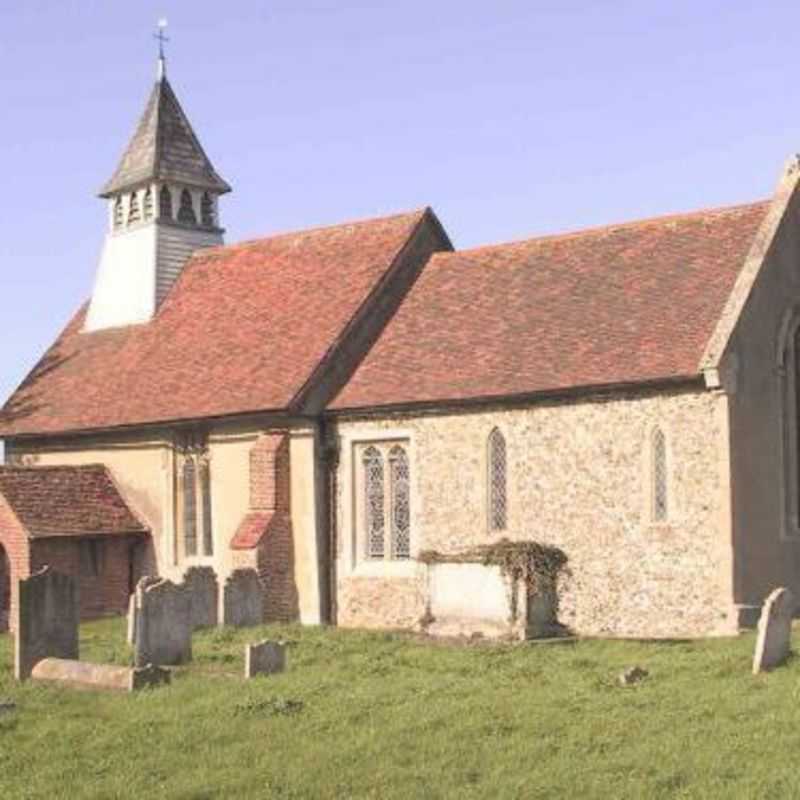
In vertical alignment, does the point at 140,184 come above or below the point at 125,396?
above

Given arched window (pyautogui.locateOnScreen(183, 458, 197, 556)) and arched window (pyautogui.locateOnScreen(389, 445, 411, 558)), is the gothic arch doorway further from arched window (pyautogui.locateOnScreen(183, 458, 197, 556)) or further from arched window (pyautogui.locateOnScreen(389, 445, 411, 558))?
arched window (pyautogui.locateOnScreen(389, 445, 411, 558))

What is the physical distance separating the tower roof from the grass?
65.3 feet

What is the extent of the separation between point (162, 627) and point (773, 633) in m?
8.65

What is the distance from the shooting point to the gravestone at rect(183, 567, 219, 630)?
28.5 meters

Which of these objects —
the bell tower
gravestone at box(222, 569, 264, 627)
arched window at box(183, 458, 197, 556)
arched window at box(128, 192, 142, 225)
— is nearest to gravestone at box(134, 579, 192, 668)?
gravestone at box(222, 569, 264, 627)

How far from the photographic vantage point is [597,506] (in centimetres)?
2623

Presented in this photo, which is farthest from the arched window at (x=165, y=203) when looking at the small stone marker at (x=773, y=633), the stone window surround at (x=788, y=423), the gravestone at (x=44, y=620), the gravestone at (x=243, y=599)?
the small stone marker at (x=773, y=633)

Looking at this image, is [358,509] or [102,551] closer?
[358,509]

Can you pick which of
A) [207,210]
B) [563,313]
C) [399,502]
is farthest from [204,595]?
[207,210]

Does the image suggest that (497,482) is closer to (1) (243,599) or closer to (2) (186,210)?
(1) (243,599)

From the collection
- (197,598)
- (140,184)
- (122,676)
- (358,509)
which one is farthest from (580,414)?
(140,184)

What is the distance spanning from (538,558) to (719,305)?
547cm

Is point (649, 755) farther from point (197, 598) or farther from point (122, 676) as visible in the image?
point (197, 598)

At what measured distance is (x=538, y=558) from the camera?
25.0 m
